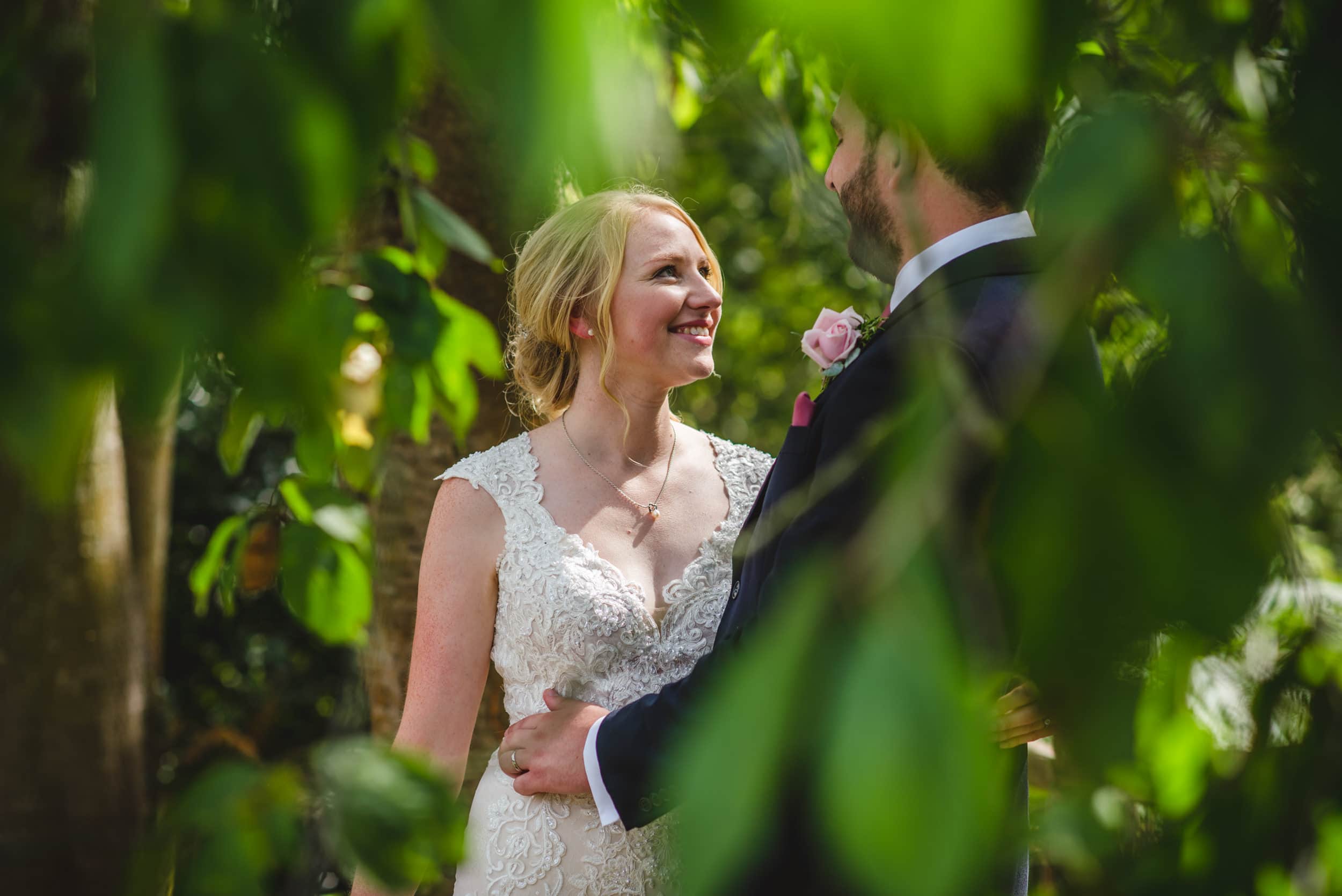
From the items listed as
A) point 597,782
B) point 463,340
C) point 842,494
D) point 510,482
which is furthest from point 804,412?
point 842,494

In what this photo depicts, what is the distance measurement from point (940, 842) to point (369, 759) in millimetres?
328

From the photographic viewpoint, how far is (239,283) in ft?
1.56

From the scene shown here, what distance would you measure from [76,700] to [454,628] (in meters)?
0.84

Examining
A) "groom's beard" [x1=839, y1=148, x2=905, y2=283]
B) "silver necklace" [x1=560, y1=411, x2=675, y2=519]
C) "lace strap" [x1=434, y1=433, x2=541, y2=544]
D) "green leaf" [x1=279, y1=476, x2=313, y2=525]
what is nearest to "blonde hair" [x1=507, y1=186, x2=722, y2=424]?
"silver necklace" [x1=560, y1=411, x2=675, y2=519]

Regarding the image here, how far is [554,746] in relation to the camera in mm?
2383

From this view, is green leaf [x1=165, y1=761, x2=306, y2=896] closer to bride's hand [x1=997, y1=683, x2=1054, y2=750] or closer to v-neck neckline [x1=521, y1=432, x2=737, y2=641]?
bride's hand [x1=997, y1=683, x2=1054, y2=750]

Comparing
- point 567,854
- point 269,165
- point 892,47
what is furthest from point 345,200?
point 567,854

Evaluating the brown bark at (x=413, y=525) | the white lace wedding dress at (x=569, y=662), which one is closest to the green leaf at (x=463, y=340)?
the white lace wedding dress at (x=569, y=662)

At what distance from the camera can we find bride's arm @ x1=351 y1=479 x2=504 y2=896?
8.21 feet

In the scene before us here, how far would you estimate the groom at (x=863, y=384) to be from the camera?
56 cm

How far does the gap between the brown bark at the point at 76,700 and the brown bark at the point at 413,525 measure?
669 mm

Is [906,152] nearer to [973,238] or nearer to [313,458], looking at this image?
[313,458]

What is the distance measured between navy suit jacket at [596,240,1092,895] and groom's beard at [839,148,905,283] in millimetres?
198

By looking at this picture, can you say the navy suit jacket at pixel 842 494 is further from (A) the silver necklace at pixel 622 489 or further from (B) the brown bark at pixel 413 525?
(B) the brown bark at pixel 413 525
